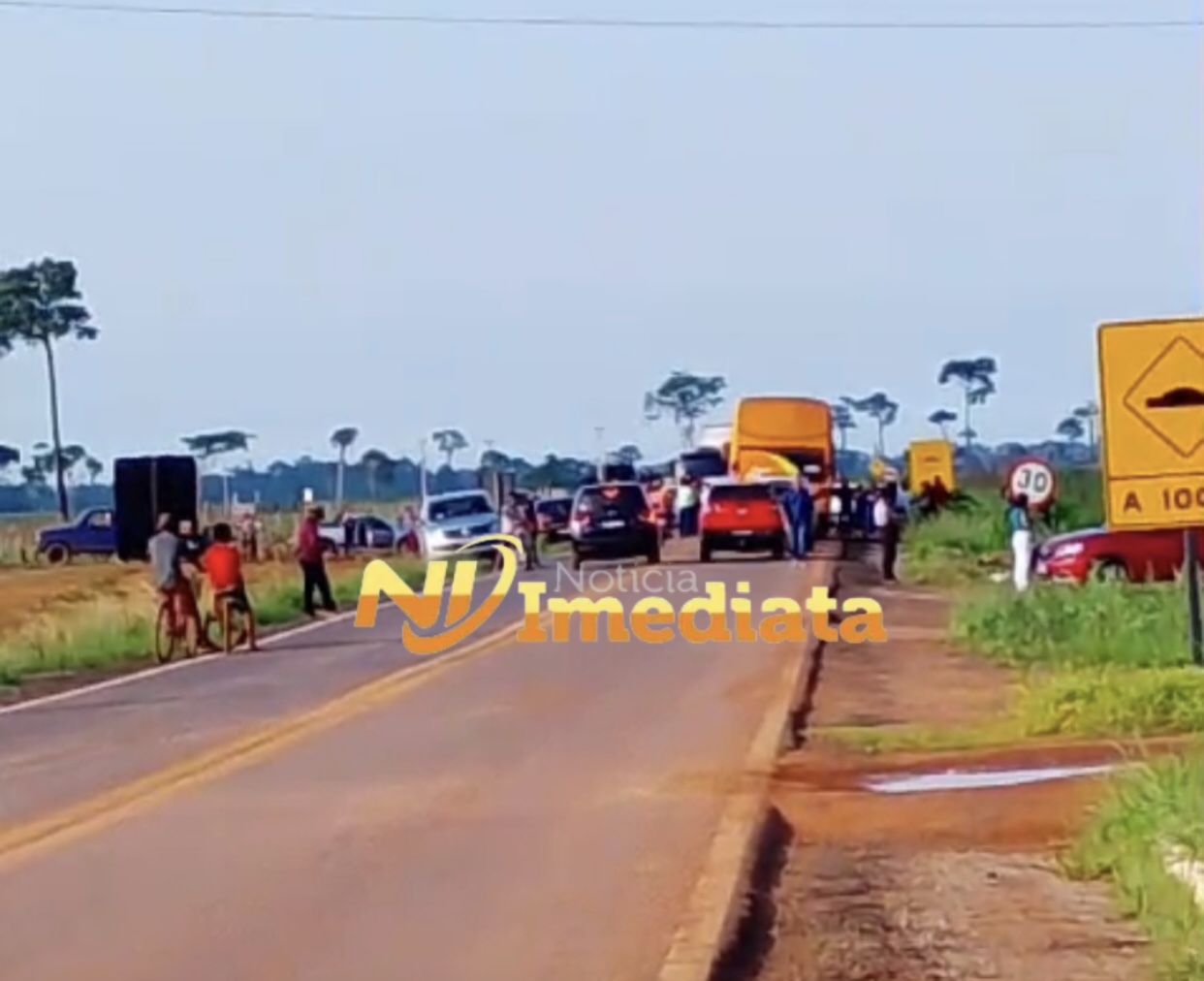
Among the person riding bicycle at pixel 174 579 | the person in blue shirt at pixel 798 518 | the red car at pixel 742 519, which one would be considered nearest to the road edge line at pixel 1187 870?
the person riding bicycle at pixel 174 579

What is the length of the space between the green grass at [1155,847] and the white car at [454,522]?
4561cm

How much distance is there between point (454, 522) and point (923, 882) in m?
47.8

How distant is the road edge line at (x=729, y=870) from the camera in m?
12.3

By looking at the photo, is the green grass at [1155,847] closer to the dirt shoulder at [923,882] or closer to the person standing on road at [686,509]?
the dirt shoulder at [923,882]

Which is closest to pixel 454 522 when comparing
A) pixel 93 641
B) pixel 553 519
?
pixel 553 519

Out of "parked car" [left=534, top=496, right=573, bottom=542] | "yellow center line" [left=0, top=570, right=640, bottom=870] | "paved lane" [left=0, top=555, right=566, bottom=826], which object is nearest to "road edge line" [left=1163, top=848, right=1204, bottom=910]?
"yellow center line" [left=0, top=570, right=640, bottom=870]

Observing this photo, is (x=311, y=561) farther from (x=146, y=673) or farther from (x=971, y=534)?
(x=971, y=534)

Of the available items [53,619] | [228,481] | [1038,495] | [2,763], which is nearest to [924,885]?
[2,763]

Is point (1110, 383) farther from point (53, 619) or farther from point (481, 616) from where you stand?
point (53, 619)

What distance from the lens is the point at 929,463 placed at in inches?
3278

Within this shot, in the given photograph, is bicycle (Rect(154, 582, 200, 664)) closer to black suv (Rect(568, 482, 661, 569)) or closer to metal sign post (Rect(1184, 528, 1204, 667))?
metal sign post (Rect(1184, 528, 1204, 667))

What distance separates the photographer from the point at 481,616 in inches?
1706

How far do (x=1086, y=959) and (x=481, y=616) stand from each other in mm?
31313

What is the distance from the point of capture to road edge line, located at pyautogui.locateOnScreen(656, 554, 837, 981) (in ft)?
40.3
